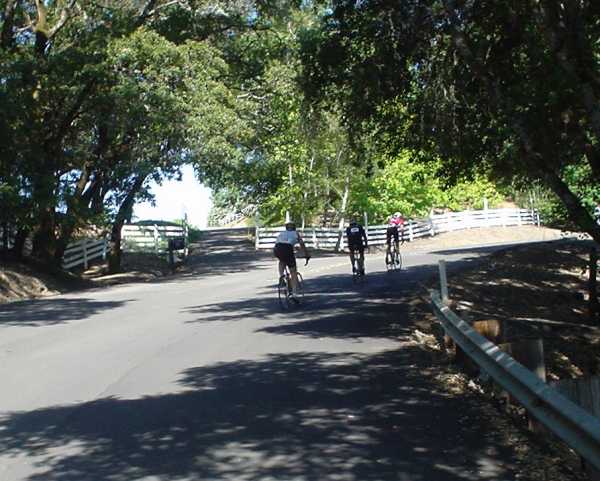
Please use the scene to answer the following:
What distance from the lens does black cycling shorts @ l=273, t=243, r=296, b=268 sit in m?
17.3

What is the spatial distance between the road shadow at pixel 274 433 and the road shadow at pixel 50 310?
8099 mm

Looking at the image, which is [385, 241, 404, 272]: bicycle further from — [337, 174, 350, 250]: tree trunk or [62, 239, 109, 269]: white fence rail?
[337, 174, 350, 250]: tree trunk

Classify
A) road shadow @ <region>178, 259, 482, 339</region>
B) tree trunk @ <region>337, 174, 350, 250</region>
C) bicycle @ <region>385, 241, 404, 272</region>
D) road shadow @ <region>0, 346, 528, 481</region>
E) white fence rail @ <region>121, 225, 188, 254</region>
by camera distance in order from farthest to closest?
1. tree trunk @ <region>337, 174, 350, 250</region>
2. white fence rail @ <region>121, 225, 188, 254</region>
3. bicycle @ <region>385, 241, 404, 272</region>
4. road shadow @ <region>178, 259, 482, 339</region>
5. road shadow @ <region>0, 346, 528, 481</region>

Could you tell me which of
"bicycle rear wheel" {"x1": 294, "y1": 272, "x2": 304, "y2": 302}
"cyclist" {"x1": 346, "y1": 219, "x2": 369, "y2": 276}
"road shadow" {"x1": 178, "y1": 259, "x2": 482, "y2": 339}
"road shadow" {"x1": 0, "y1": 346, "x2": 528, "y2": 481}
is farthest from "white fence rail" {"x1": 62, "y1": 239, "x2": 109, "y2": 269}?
"road shadow" {"x1": 0, "y1": 346, "x2": 528, "y2": 481}

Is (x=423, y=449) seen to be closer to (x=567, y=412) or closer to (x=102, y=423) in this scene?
(x=567, y=412)

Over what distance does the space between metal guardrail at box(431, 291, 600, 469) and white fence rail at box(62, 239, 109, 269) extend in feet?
88.8

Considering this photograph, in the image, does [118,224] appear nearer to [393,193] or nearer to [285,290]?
[285,290]

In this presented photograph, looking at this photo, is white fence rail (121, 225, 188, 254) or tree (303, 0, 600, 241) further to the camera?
white fence rail (121, 225, 188, 254)

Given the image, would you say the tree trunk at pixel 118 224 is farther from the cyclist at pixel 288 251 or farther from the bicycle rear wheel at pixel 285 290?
the bicycle rear wheel at pixel 285 290

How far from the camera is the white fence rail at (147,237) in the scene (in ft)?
137

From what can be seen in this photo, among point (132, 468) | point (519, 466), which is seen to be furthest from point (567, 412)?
point (132, 468)

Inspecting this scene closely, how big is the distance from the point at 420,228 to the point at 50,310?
1339 inches

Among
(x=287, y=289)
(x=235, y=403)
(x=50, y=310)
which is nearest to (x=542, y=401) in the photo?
(x=235, y=403)

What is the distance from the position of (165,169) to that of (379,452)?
26.2 meters
